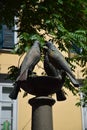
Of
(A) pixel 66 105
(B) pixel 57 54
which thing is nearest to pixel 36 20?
(B) pixel 57 54

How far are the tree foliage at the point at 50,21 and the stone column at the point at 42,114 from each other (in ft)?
9.47

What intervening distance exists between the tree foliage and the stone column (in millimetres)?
2887

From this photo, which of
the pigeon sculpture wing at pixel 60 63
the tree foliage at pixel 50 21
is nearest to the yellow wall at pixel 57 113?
the tree foliage at pixel 50 21

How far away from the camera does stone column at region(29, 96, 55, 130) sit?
3262 mm

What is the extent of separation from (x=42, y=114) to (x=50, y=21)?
337 cm

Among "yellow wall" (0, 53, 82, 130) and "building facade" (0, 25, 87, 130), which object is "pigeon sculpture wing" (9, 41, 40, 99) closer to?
"building facade" (0, 25, 87, 130)

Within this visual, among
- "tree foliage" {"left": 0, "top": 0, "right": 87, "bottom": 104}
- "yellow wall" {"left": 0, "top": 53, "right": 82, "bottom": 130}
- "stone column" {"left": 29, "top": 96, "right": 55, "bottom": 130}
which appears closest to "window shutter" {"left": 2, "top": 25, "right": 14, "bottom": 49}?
"yellow wall" {"left": 0, "top": 53, "right": 82, "bottom": 130}

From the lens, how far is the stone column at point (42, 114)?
3.26 metres

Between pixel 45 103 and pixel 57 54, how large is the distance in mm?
457

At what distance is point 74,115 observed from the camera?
10.1 meters

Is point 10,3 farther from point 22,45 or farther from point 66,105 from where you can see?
point 66,105

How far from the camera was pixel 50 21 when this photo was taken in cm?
648

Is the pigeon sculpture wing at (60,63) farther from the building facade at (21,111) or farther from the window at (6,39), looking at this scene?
the window at (6,39)

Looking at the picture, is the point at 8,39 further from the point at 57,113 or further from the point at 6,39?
the point at 57,113
